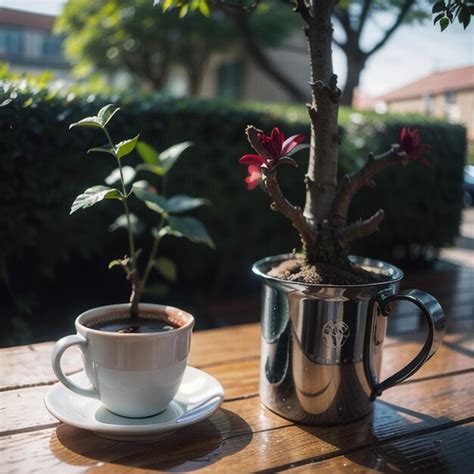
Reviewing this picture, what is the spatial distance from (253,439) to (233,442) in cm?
3

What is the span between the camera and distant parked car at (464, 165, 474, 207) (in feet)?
9.15

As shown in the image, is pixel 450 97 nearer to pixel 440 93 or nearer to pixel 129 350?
pixel 440 93

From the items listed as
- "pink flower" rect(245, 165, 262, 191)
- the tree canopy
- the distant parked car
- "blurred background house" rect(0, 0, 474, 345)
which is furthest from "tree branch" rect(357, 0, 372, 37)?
the tree canopy

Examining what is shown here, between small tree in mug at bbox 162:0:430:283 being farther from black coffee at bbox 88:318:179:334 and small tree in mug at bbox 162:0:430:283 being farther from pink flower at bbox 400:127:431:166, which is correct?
black coffee at bbox 88:318:179:334

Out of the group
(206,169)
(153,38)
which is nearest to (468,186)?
(206,169)

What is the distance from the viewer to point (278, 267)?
32.6 inches

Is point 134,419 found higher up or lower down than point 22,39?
lower down

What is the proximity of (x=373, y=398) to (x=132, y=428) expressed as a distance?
0.35 meters

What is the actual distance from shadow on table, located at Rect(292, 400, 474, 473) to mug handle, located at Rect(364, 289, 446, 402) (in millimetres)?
49

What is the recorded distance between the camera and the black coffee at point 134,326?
0.70 metres

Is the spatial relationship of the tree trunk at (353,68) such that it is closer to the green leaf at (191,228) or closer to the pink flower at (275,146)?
the green leaf at (191,228)

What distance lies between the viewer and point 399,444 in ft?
2.28

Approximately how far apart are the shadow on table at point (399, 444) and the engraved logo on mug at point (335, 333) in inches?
5.0

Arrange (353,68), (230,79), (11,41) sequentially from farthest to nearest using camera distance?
(230,79), (353,68), (11,41)
